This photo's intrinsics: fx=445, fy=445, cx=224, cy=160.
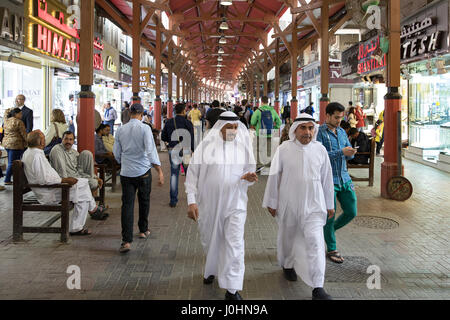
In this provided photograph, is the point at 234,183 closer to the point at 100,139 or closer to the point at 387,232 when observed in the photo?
the point at 387,232

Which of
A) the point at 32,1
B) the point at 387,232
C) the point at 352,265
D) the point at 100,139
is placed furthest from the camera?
the point at 32,1

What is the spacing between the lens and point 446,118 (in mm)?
12016

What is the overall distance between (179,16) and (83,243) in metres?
19.2

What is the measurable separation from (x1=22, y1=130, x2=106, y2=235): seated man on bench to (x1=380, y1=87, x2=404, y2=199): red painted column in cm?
552

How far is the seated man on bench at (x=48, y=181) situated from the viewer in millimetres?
5508

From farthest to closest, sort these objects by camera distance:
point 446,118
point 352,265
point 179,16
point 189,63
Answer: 1. point 189,63
2. point 179,16
3. point 446,118
4. point 352,265

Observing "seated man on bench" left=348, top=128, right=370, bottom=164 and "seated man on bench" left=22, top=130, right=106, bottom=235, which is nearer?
"seated man on bench" left=22, top=130, right=106, bottom=235

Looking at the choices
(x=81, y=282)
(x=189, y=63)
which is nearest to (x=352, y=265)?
(x=81, y=282)

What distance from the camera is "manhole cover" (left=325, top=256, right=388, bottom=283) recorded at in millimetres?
4375

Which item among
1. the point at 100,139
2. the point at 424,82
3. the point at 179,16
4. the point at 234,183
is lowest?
the point at 234,183

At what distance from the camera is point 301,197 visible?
413 centimetres

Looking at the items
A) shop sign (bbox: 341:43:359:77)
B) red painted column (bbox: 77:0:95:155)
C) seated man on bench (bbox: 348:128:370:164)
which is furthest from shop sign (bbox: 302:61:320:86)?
red painted column (bbox: 77:0:95:155)

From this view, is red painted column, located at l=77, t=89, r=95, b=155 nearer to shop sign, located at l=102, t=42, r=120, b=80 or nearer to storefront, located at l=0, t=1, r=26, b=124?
storefront, located at l=0, t=1, r=26, b=124

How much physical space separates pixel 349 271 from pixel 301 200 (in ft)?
3.52
